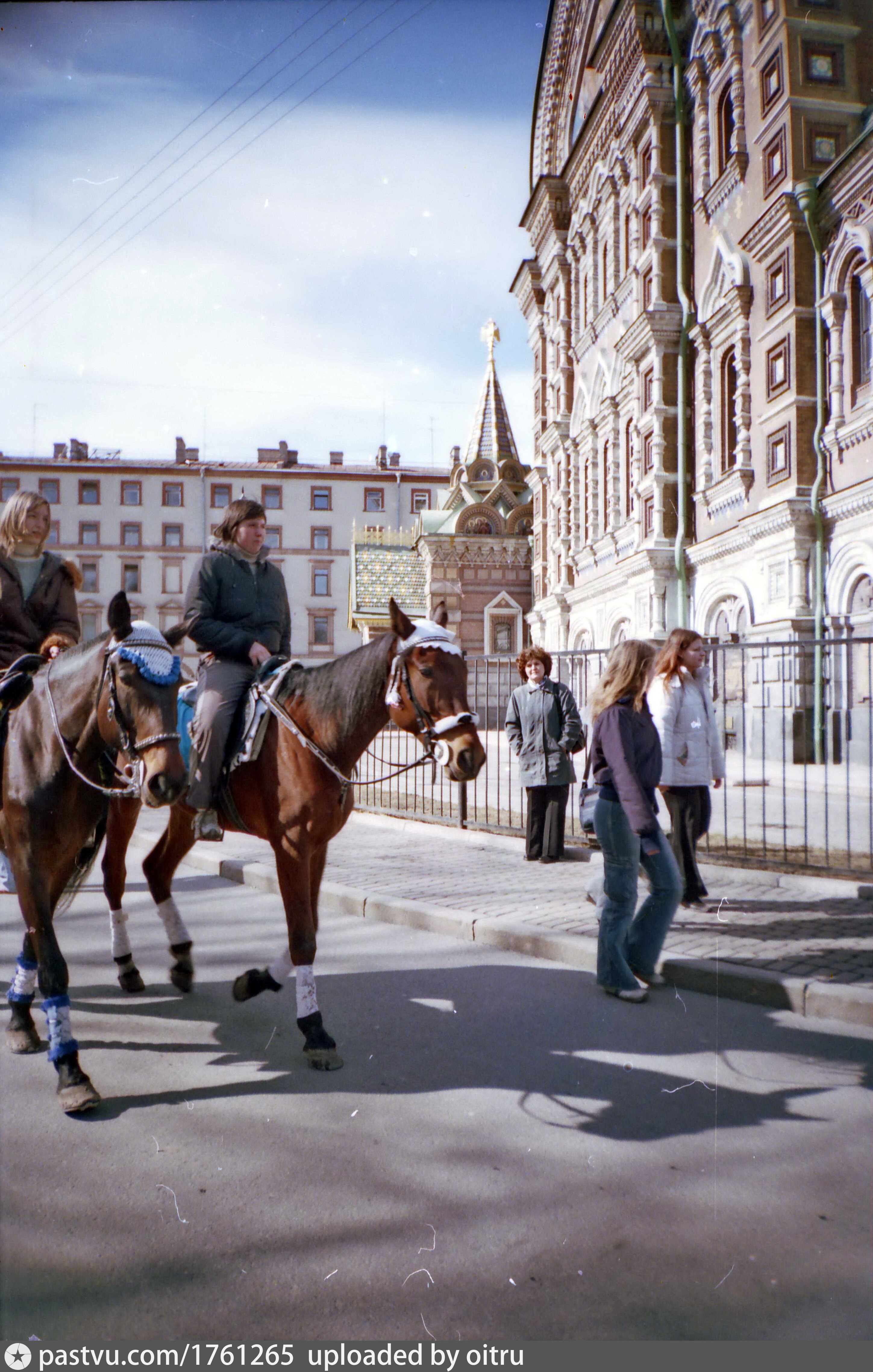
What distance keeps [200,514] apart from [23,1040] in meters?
2.49

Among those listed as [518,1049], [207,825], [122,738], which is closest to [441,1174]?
[518,1049]

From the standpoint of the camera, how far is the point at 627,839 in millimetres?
4945

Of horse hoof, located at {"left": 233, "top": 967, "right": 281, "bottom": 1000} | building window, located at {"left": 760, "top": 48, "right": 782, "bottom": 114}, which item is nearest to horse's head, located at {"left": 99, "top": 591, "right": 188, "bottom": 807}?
horse hoof, located at {"left": 233, "top": 967, "right": 281, "bottom": 1000}

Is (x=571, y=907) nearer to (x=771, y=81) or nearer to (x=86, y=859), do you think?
(x=86, y=859)

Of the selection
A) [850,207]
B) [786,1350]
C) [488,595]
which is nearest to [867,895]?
[488,595]

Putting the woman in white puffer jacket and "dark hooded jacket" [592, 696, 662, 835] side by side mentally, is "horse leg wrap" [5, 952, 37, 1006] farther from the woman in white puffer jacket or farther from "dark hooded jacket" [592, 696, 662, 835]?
Answer: the woman in white puffer jacket

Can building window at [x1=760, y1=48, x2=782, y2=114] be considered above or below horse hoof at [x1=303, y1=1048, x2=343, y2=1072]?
above

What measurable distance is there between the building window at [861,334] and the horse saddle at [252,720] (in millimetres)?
12340

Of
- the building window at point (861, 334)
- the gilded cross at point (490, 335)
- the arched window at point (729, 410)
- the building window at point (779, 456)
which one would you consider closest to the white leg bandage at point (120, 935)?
the gilded cross at point (490, 335)

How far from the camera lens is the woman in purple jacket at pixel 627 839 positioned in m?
4.84

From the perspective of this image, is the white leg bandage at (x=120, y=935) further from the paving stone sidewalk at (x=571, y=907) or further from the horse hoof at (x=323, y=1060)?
the paving stone sidewalk at (x=571, y=907)

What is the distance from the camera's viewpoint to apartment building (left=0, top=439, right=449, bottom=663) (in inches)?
127

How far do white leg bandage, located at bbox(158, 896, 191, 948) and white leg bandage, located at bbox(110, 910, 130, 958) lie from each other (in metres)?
0.21

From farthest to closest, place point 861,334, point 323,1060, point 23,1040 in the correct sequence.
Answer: point 861,334 → point 23,1040 → point 323,1060
